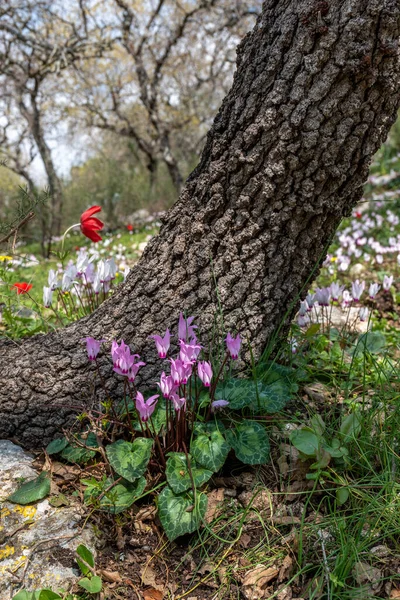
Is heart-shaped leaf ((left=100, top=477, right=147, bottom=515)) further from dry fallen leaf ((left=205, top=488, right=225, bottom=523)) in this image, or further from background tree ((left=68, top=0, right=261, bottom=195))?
background tree ((left=68, top=0, right=261, bottom=195))

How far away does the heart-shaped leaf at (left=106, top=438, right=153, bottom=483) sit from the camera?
1665 mm

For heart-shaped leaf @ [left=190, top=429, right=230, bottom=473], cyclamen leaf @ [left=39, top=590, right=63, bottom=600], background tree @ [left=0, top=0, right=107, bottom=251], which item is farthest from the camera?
background tree @ [left=0, top=0, right=107, bottom=251]

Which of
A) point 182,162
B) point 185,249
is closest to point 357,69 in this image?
Result: point 185,249

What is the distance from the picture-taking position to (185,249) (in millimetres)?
2049

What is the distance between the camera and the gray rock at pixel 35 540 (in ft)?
4.80

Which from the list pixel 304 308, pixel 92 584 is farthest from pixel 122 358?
pixel 304 308

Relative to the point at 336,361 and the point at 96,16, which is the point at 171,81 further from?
the point at 336,361

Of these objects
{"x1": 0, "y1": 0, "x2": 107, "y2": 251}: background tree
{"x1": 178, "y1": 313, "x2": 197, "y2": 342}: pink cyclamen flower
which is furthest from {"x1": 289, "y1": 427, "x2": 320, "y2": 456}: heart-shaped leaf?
{"x1": 0, "y1": 0, "x2": 107, "y2": 251}: background tree

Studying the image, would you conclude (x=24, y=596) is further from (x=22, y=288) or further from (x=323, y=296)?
(x=323, y=296)

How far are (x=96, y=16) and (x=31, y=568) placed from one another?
46.3ft

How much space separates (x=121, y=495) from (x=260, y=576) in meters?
0.53

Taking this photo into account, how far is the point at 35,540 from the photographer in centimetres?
158

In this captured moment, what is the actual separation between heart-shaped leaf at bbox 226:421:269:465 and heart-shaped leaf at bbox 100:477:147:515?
0.36 meters

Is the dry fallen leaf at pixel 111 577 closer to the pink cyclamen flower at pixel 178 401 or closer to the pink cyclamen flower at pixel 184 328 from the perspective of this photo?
the pink cyclamen flower at pixel 178 401
